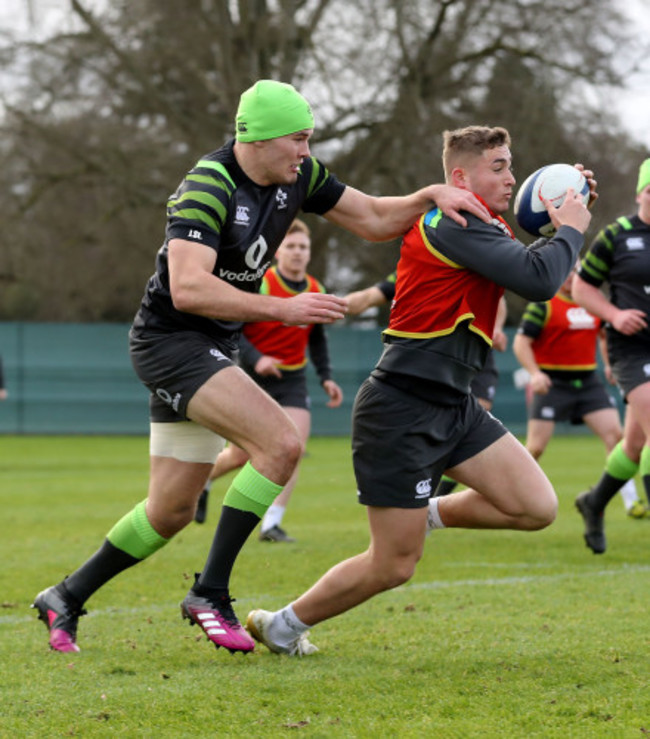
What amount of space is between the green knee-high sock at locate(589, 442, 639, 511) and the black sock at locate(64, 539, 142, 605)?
3983 millimetres

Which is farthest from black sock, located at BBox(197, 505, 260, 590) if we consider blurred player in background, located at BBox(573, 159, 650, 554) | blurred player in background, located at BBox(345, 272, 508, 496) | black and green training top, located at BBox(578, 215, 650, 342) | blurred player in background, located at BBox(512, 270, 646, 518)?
blurred player in background, located at BBox(512, 270, 646, 518)

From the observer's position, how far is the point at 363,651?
16.8 ft

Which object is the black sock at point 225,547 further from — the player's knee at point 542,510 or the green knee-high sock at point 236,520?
the player's knee at point 542,510

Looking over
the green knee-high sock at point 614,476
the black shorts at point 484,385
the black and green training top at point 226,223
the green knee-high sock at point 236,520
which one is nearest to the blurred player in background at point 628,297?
the green knee-high sock at point 614,476

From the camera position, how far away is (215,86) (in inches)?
1022

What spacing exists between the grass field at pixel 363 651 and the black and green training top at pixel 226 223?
1.43 meters

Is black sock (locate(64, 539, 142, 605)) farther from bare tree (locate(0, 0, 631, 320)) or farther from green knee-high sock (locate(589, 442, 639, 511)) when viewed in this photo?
bare tree (locate(0, 0, 631, 320))

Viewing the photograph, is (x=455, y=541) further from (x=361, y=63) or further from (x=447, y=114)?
(x=447, y=114)

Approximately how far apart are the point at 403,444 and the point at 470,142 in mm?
1266

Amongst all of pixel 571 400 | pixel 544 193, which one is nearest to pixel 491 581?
pixel 544 193

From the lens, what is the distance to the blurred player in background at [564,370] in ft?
34.9

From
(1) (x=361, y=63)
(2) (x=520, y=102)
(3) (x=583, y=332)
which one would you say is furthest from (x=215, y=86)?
(3) (x=583, y=332)

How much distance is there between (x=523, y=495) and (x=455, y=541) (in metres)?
4.43

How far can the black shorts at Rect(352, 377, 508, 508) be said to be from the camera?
187 inches
